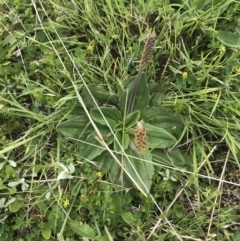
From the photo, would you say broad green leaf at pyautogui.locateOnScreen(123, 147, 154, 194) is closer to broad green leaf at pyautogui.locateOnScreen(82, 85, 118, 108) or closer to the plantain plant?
the plantain plant

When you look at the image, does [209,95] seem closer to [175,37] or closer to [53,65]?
[175,37]

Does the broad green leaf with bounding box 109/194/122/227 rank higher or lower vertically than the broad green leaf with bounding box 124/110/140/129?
lower

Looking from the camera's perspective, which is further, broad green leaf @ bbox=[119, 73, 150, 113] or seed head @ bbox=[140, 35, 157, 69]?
broad green leaf @ bbox=[119, 73, 150, 113]

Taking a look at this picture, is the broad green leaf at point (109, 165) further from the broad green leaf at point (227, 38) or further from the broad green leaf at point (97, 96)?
the broad green leaf at point (227, 38)

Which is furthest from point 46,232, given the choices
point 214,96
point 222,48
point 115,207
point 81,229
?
A: point 222,48

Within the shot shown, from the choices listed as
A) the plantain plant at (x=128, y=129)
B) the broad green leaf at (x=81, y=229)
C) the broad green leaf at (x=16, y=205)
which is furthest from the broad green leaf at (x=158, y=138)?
the broad green leaf at (x=16, y=205)

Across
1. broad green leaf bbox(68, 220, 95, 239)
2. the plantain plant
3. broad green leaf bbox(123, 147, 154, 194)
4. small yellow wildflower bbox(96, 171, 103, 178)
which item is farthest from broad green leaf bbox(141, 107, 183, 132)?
broad green leaf bbox(68, 220, 95, 239)

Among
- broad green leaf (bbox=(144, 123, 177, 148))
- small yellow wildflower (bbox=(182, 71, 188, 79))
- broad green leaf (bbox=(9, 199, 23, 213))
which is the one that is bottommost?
broad green leaf (bbox=(9, 199, 23, 213))

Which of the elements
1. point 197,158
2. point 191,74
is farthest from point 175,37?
point 197,158

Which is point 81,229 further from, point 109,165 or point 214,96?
point 214,96
